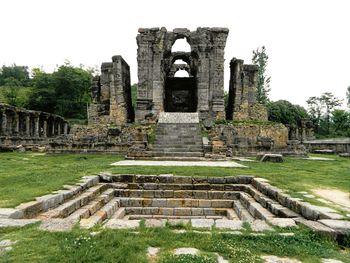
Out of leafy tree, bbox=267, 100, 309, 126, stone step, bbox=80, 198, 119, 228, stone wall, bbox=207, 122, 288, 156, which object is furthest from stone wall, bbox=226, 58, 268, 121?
leafy tree, bbox=267, 100, 309, 126

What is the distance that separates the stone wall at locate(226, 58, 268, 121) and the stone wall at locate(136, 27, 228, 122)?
1.87 meters

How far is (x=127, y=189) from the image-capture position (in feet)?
25.0

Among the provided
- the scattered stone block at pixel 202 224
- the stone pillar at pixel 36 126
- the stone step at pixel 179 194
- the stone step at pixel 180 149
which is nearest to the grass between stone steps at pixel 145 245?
the scattered stone block at pixel 202 224

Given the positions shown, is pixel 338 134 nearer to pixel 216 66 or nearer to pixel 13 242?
pixel 216 66

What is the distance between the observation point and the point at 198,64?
2309 cm

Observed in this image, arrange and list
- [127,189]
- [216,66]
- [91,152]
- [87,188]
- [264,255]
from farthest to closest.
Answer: [216,66]
[91,152]
[127,189]
[87,188]
[264,255]

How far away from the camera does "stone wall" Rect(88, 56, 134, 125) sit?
23.1 m

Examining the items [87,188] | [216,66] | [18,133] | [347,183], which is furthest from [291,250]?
[18,133]

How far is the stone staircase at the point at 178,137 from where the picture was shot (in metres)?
14.7

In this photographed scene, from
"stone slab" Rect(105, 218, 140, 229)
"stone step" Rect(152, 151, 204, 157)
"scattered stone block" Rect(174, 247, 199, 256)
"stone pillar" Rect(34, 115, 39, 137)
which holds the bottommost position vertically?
"scattered stone block" Rect(174, 247, 199, 256)

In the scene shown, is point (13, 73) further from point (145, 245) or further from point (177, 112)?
point (145, 245)

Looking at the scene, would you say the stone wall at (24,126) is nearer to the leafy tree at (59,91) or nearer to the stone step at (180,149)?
the leafy tree at (59,91)

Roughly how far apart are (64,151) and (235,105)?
13.0 m

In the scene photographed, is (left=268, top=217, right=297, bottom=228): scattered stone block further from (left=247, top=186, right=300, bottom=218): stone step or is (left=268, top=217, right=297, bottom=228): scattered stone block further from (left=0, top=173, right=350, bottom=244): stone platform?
(left=247, top=186, right=300, bottom=218): stone step
